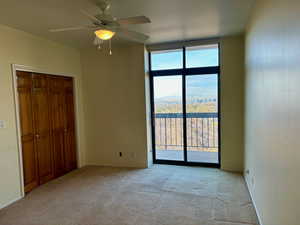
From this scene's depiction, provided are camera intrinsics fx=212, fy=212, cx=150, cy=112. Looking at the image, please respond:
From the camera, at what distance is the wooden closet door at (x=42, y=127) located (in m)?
3.69

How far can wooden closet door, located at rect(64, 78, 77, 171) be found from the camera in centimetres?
443

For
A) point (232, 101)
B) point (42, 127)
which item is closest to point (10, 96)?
point (42, 127)

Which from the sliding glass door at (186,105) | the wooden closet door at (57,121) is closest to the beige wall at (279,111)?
the sliding glass door at (186,105)

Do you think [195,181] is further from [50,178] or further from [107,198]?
[50,178]

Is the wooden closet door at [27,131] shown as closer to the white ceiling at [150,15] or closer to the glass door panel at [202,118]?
the white ceiling at [150,15]

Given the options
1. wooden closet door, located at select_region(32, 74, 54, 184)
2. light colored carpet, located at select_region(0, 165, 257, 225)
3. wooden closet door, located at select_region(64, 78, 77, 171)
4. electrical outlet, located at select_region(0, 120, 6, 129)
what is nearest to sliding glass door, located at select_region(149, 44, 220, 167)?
light colored carpet, located at select_region(0, 165, 257, 225)

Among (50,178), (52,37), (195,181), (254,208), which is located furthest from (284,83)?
(50,178)

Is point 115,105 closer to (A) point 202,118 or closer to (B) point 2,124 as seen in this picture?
(A) point 202,118

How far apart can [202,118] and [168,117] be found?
0.74 m

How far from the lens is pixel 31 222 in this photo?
2.58 meters

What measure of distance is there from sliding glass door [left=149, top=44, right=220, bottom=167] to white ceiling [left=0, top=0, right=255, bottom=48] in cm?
71

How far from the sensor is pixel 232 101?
409 cm

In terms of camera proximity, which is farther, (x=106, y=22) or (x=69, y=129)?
(x=69, y=129)

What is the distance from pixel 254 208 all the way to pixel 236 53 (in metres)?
2.70
